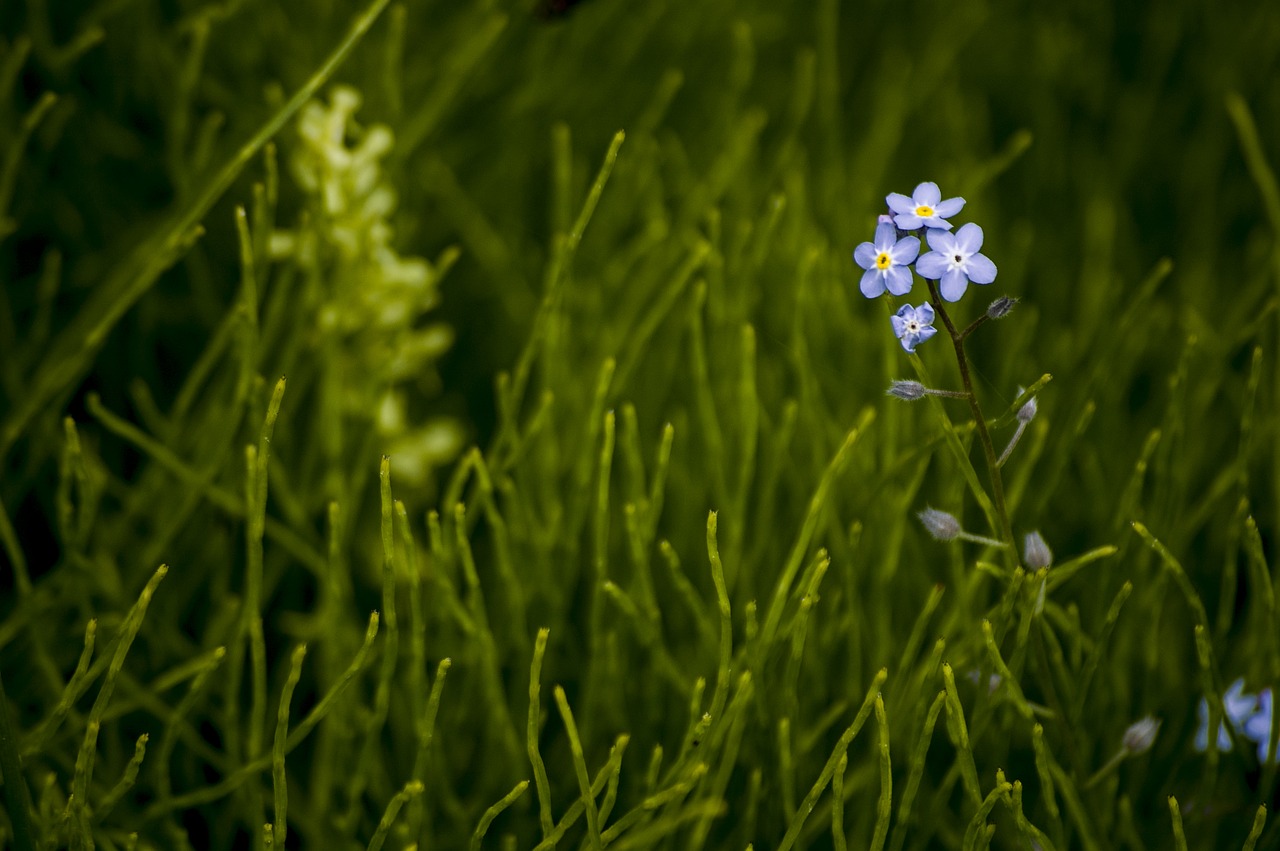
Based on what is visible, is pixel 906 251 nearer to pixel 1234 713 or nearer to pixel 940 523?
pixel 940 523

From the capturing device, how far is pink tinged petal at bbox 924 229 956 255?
895 mm

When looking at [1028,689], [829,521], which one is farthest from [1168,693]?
[829,521]

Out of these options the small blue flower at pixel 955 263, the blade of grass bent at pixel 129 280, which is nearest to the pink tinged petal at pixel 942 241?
the small blue flower at pixel 955 263

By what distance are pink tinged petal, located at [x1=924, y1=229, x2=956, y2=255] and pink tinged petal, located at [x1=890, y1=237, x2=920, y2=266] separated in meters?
0.02

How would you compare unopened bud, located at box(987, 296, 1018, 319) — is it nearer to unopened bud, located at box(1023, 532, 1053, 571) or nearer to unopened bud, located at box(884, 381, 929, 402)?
unopened bud, located at box(884, 381, 929, 402)

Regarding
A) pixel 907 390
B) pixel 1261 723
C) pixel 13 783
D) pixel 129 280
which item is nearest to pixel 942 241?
pixel 907 390

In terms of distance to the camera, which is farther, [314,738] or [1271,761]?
[314,738]

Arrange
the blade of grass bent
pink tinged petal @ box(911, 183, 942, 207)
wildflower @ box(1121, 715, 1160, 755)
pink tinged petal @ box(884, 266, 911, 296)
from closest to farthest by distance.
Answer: pink tinged petal @ box(884, 266, 911, 296)
pink tinged petal @ box(911, 183, 942, 207)
wildflower @ box(1121, 715, 1160, 755)
the blade of grass bent

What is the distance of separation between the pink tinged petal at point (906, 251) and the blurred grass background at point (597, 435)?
0.28m

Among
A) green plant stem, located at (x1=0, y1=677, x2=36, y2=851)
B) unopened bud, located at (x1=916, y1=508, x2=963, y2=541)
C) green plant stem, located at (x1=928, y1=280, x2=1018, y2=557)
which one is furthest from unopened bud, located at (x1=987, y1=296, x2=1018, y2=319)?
green plant stem, located at (x1=0, y1=677, x2=36, y2=851)

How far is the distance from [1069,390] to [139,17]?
1.62 metres

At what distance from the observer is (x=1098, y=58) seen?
234 cm

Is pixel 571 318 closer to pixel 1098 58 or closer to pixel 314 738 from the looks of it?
pixel 314 738

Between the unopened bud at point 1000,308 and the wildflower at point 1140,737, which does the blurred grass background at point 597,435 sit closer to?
the wildflower at point 1140,737
